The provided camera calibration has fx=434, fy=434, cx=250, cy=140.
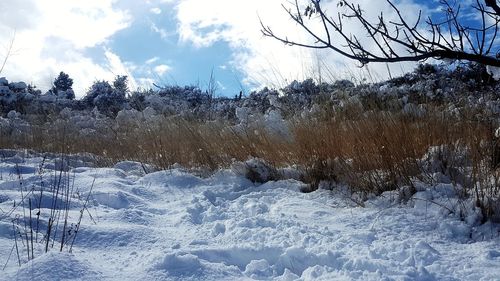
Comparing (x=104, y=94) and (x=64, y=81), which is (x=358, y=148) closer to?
(x=104, y=94)

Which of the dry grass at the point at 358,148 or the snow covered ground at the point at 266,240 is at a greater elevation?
the dry grass at the point at 358,148

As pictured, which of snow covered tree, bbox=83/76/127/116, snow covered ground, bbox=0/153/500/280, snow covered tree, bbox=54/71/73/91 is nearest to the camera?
snow covered ground, bbox=0/153/500/280

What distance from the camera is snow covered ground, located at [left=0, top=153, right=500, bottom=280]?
179 cm

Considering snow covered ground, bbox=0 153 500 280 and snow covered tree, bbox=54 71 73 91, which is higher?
snow covered tree, bbox=54 71 73 91

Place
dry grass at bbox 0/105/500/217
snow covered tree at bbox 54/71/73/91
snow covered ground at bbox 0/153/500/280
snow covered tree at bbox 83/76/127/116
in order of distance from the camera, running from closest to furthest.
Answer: snow covered ground at bbox 0/153/500/280, dry grass at bbox 0/105/500/217, snow covered tree at bbox 83/76/127/116, snow covered tree at bbox 54/71/73/91

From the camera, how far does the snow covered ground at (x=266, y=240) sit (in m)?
1.79

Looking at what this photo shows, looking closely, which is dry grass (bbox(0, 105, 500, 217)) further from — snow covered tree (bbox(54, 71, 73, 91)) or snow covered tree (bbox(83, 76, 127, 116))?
snow covered tree (bbox(54, 71, 73, 91))

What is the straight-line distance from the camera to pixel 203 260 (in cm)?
193

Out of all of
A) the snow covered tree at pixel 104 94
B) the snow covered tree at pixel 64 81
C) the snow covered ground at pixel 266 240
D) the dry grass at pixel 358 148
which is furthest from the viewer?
the snow covered tree at pixel 64 81

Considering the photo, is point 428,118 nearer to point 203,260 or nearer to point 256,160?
point 256,160

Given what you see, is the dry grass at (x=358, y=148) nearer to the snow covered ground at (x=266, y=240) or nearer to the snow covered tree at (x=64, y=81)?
the snow covered ground at (x=266, y=240)

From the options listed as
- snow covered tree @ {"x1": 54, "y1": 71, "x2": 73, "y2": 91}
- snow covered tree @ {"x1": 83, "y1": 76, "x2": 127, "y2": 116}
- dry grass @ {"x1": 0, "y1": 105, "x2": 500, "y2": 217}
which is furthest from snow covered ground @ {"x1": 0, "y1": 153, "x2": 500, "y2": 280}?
snow covered tree @ {"x1": 54, "y1": 71, "x2": 73, "y2": 91}

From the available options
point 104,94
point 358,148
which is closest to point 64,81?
point 104,94

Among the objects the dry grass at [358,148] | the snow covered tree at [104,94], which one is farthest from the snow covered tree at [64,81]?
the dry grass at [358,148]
